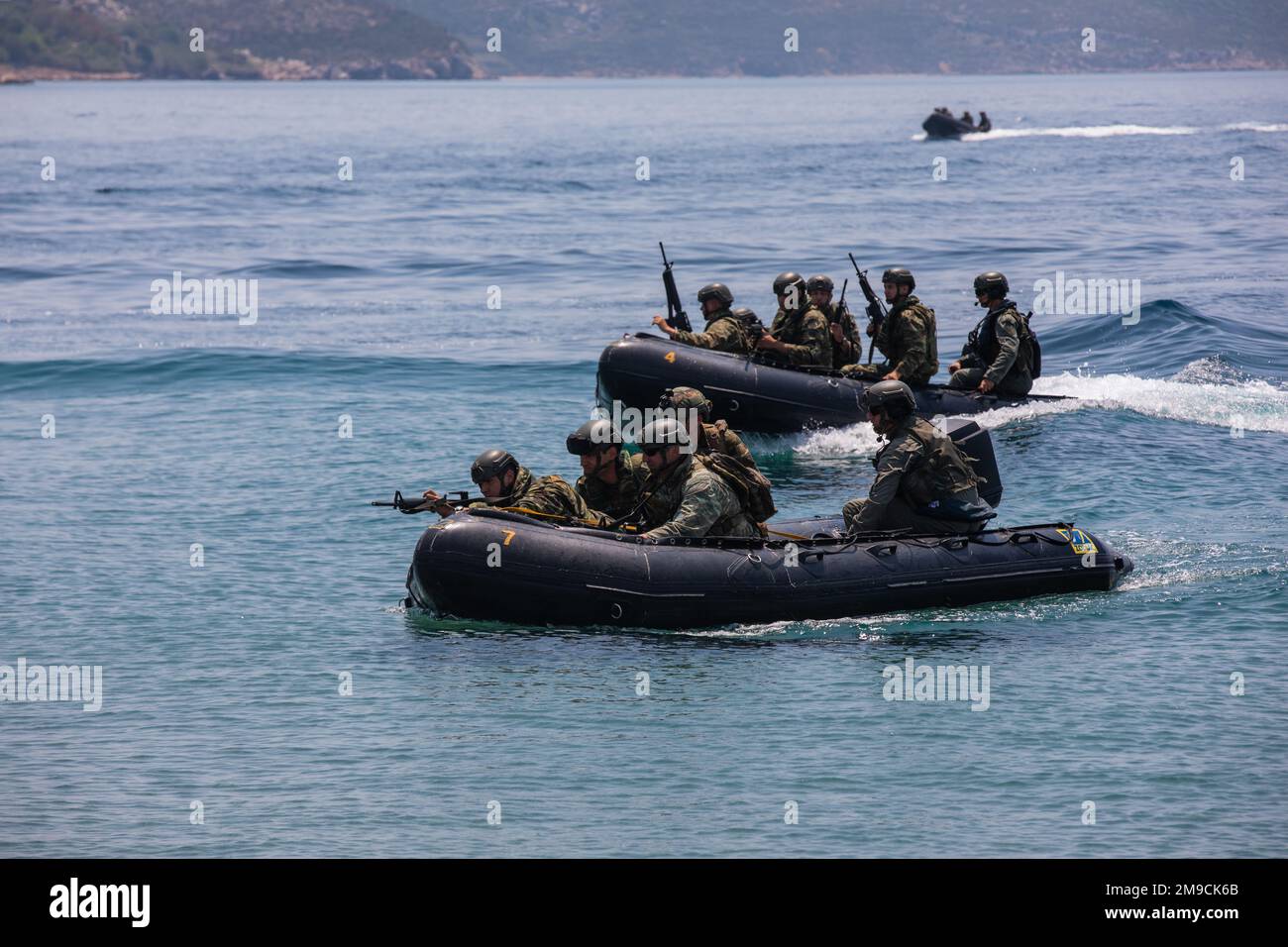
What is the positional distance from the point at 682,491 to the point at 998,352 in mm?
8891

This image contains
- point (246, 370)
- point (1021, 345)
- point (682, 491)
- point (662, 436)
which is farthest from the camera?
point (246, 370)

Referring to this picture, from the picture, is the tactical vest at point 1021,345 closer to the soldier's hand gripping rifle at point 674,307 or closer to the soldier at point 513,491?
the soldier's hand gripping rifle at point 674,307

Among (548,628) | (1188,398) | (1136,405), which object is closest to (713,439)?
(548,628)

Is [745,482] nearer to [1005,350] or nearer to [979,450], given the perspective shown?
[979,450]

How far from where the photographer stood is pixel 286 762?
Answer: 12.9m

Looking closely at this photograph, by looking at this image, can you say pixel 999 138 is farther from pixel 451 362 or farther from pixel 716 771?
pixel 716 771

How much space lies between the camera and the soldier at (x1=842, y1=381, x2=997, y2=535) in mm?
15164

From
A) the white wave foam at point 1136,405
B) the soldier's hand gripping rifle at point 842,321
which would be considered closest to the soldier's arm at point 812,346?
the soldier's hand gripping rifle at point 842,321

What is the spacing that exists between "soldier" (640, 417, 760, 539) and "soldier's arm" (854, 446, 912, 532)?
117cm

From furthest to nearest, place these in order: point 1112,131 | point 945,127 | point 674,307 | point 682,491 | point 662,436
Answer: point 1112,131 → point 945,127 → point 674,307 → point 682,491 → point 662,436

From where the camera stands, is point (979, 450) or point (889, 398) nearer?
point (889, 398)

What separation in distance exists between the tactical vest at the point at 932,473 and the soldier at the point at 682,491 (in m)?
1.48

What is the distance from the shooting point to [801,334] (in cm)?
2298

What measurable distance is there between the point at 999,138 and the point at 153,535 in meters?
76.0
